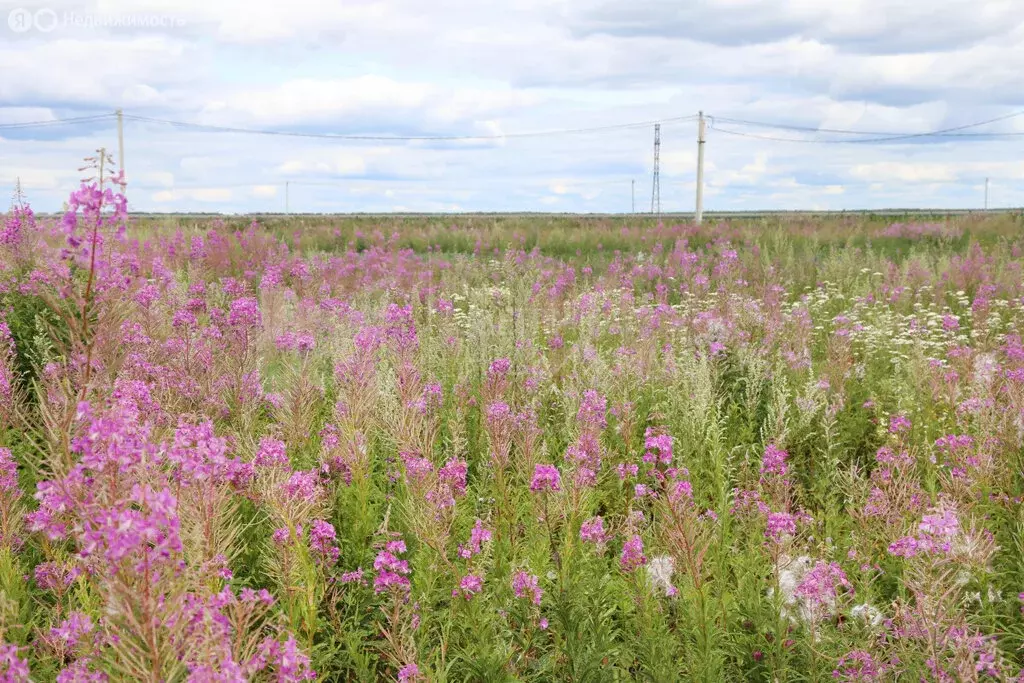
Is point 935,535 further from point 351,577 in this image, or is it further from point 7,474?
point 7,474

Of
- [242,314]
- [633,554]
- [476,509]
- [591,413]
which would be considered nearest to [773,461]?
[591,413]

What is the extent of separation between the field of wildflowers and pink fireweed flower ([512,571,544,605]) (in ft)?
0.04

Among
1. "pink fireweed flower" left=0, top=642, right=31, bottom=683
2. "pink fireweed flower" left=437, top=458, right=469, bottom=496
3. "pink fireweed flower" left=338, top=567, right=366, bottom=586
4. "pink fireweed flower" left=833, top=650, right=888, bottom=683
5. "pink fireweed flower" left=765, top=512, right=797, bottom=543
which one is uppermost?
"pink fireweed flower" left=437, top=458, right=469, bottom=496

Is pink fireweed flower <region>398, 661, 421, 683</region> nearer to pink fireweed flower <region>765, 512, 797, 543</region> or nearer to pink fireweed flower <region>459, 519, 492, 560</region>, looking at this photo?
pink fireweed flower <region>459, 519, 492, 560</region>

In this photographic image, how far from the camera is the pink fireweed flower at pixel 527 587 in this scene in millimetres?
3188

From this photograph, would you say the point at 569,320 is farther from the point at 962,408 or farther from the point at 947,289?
the point at 947,289

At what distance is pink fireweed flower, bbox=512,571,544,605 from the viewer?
10.5 feet

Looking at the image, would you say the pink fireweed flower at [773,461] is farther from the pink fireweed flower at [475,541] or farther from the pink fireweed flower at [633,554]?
the pink fireweed flower at [475,541]

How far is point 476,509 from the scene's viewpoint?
179 inches

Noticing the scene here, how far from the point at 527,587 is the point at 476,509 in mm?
1373

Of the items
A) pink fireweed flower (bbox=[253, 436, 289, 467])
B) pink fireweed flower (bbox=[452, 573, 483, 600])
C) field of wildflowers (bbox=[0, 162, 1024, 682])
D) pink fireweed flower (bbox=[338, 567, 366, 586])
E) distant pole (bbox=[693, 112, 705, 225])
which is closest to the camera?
field of wildflowers (bbox=[0, 162, 1024, 682])

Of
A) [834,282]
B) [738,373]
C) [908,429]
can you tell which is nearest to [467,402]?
[738,373]

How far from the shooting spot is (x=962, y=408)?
18.6 ft

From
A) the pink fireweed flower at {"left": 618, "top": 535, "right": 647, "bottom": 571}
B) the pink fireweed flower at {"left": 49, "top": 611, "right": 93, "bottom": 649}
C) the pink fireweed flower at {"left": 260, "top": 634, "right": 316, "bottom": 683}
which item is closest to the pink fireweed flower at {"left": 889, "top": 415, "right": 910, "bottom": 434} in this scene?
the pink fireweed flower at {"left": 618, "top": 535, "right": 647, "bottom": 571}
